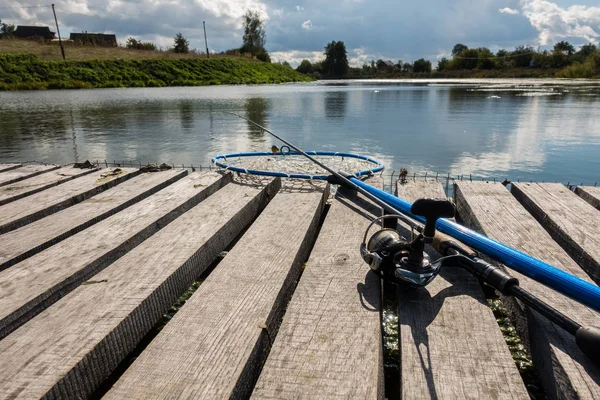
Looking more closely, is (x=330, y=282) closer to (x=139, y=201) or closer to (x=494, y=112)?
(x=139, y=201)

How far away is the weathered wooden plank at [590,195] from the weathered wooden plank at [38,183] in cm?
597

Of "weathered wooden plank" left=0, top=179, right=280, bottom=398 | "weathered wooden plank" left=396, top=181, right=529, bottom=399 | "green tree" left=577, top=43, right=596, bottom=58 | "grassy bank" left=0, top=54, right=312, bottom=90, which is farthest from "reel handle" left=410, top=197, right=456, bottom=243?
"green tree" left=577, top=43, right=596, bottom=58

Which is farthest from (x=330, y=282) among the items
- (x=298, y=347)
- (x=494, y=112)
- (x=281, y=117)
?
(x=494, y=112)

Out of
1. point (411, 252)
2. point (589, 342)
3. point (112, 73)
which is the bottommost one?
point (589, 342)

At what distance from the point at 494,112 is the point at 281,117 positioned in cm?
1014

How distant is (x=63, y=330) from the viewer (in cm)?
197

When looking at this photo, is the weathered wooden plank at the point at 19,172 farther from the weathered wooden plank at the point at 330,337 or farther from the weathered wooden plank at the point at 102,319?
the weathered wooden plank at the point at 330,337

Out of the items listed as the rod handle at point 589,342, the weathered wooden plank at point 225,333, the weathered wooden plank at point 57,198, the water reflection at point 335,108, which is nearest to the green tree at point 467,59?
the water reflection at point 335,108

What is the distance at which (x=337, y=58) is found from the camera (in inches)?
5704

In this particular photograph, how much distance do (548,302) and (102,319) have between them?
2466mm

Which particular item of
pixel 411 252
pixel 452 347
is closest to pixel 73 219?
pixel 411 252

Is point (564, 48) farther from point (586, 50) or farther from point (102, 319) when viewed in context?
point (102, 319)

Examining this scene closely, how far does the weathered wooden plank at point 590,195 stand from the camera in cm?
393

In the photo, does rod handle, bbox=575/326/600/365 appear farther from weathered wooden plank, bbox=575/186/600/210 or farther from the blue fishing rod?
weathered wooden plank, bbox=575/186/600/210
